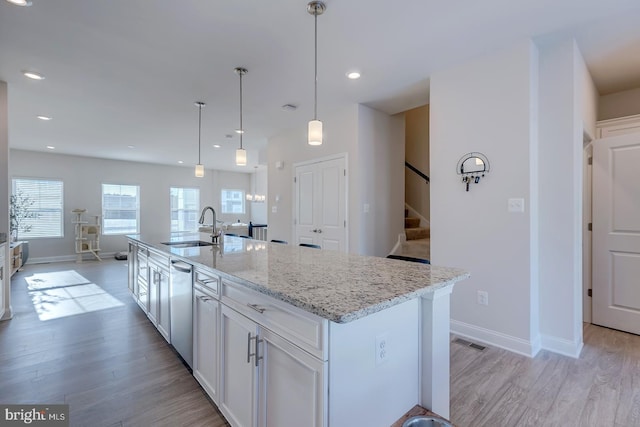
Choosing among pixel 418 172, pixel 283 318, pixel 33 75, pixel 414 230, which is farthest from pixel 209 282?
pixel 418 172

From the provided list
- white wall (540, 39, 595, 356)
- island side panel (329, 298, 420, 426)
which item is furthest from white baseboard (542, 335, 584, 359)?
island side panel (329, 298, 420, 426)

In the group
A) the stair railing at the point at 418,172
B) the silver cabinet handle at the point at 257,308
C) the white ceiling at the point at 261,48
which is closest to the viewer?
the silver cabinet handle at the point at 257,308

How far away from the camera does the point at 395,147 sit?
4488mm

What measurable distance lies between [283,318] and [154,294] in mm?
2246

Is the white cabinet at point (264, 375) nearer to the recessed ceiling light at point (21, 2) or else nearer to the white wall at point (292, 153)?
the recessed ceiling light at point (21, 2)

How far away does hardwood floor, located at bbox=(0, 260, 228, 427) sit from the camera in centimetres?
180

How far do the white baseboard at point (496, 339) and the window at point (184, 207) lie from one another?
842 cm

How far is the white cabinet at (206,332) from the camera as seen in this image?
5.65ft

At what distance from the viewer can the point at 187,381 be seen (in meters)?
2.13

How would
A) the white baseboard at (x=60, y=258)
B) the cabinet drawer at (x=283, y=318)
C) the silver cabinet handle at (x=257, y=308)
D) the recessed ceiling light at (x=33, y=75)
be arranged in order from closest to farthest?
the cabinet drawer at (x=283, y=318) < the silver cabinet handle at (x=257, y=308) < the recessed ceiling light at (x=33, y=75) < the white baseboard at (x=60, y=258)

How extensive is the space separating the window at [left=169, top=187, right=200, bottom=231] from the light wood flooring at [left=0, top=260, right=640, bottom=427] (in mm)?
6201

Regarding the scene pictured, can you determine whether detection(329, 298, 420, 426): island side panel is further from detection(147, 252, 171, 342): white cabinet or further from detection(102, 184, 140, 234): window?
detection(102, 184, 140, 234): window

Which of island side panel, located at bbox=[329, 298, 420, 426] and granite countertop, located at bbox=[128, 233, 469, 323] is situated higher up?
granite countertop, located at bbox=[128, 233, 469, 323]

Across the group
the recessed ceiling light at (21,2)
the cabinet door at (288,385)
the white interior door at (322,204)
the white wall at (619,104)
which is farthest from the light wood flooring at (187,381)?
the recessed ceiling light at (21,2)
